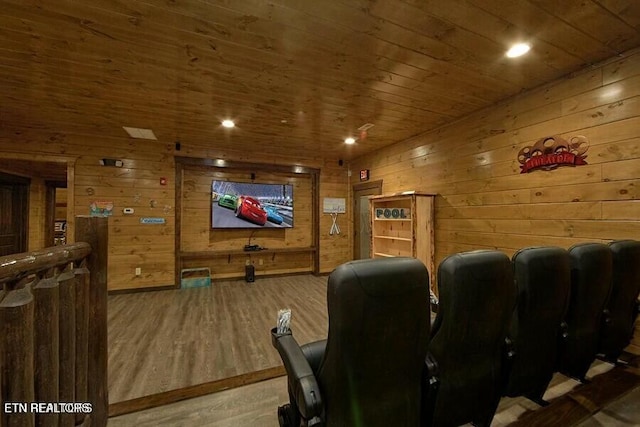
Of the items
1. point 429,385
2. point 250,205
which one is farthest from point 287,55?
point 250,205

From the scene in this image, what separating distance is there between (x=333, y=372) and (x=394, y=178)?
4121mm

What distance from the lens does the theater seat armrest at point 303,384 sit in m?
0.96

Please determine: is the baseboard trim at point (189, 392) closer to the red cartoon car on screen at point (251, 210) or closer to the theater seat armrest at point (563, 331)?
the theater seat armrest at point (563, 331)

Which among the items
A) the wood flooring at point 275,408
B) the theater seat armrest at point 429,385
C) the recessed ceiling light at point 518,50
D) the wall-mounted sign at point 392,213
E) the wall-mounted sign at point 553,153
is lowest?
the wood flooring at point 275,408

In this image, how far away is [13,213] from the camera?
5.26 metres

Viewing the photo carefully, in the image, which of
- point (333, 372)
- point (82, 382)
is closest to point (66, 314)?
point (82, 382)

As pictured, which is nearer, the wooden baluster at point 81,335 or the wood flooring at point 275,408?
the wooden baluster at point 81,335

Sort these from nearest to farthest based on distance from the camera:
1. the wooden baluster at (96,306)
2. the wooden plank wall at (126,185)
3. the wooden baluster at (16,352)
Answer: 1. the wooden baluster at (16,352)
2. the wooden baluster at (96,306)
3. the wooden plank wall at (126,185)

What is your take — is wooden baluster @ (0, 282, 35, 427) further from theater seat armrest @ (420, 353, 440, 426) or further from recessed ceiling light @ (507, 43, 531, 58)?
recessed ceiling light @ (507, 43, 531, 58)

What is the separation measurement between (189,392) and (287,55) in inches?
103

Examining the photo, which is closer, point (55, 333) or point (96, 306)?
point (55, 333)

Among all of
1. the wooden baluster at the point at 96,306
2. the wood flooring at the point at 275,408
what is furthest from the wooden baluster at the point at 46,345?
the wood flooring at the point at 275,408

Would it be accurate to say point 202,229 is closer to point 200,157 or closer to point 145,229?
point 145,229

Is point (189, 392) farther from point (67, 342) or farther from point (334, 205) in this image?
point (334, 205)
